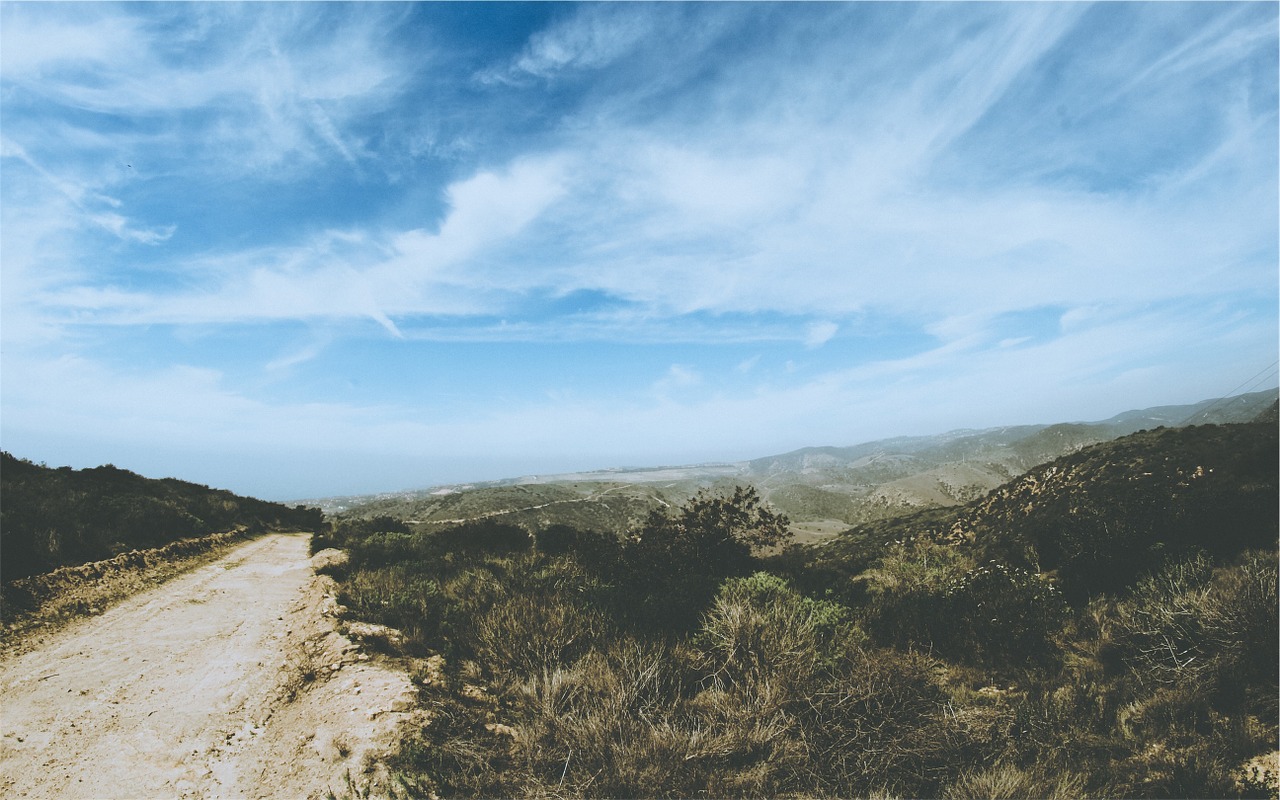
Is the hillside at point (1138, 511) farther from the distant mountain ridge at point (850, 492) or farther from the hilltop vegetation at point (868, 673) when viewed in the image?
the distant mountain ridge at point (850, 492)

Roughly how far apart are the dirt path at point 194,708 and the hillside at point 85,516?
282 centimetres

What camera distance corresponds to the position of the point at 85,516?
12.5 meters

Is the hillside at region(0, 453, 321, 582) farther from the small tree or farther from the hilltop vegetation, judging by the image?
the small tree

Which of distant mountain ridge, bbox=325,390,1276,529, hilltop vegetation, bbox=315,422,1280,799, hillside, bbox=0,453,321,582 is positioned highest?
hillside, bbox=0,453,321,582

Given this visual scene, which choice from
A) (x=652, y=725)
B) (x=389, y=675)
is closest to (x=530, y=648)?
(x=389, y=675)

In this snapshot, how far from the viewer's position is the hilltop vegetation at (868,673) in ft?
12.7

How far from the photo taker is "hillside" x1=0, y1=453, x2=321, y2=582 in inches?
377

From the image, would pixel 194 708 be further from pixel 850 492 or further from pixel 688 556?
pixel 850 492

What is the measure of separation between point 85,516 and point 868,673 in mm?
18554

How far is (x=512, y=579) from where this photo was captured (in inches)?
369

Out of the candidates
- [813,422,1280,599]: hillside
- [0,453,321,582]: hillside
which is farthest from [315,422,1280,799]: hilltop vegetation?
[0,453,321,582]: hillside

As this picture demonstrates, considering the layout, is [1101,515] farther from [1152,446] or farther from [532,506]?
[532,506]

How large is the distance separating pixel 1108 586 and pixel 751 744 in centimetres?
824

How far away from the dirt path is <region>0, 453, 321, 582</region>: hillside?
282 cm
